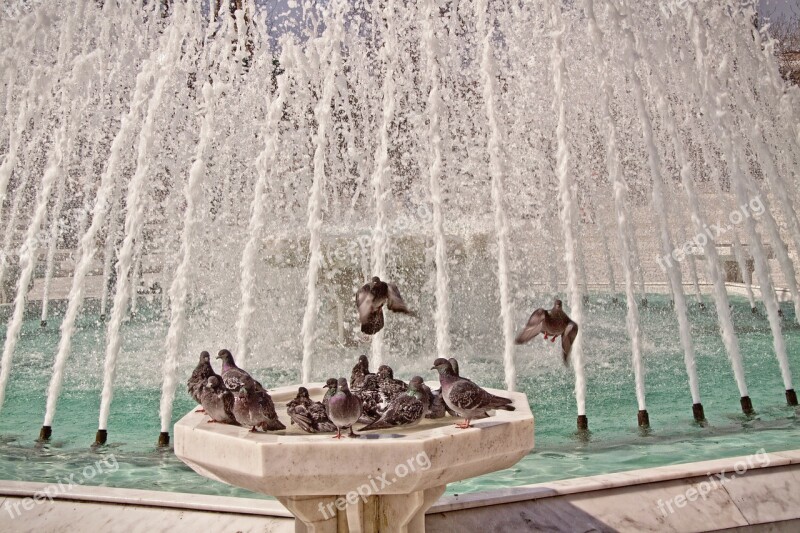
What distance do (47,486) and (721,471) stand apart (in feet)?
12.2

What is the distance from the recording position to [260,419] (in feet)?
10.1

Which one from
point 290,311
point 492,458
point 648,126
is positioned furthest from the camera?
point 290,311

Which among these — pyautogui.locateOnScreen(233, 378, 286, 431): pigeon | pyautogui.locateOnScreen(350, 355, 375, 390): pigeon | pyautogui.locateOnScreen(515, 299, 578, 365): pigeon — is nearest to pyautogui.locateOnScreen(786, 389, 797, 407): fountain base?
pyautogui.locateOnScreen(515, 299, 578, 365): pigeon

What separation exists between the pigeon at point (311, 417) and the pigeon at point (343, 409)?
5.5 inches

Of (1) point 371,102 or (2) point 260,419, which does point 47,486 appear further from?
(1) point 371,102

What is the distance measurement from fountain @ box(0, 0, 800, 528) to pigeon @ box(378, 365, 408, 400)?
2.95m

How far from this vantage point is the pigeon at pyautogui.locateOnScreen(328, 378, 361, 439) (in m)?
2.87

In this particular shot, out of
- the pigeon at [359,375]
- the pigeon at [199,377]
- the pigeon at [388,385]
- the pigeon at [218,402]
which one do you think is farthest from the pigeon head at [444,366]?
the pigeon at [199,377]

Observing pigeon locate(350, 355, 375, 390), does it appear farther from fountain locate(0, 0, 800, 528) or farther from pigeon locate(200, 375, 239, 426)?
fountain locate(0, 0, 800, 528)

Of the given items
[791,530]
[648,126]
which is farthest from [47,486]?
[648,126]

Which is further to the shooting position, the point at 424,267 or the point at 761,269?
the point at 424,267

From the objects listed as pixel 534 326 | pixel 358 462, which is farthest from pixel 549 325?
pixel 358 462

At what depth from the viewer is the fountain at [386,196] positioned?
734cm

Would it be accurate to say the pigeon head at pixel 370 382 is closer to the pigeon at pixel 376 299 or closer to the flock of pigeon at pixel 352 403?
the flock of pigeon at pixel 352 403
